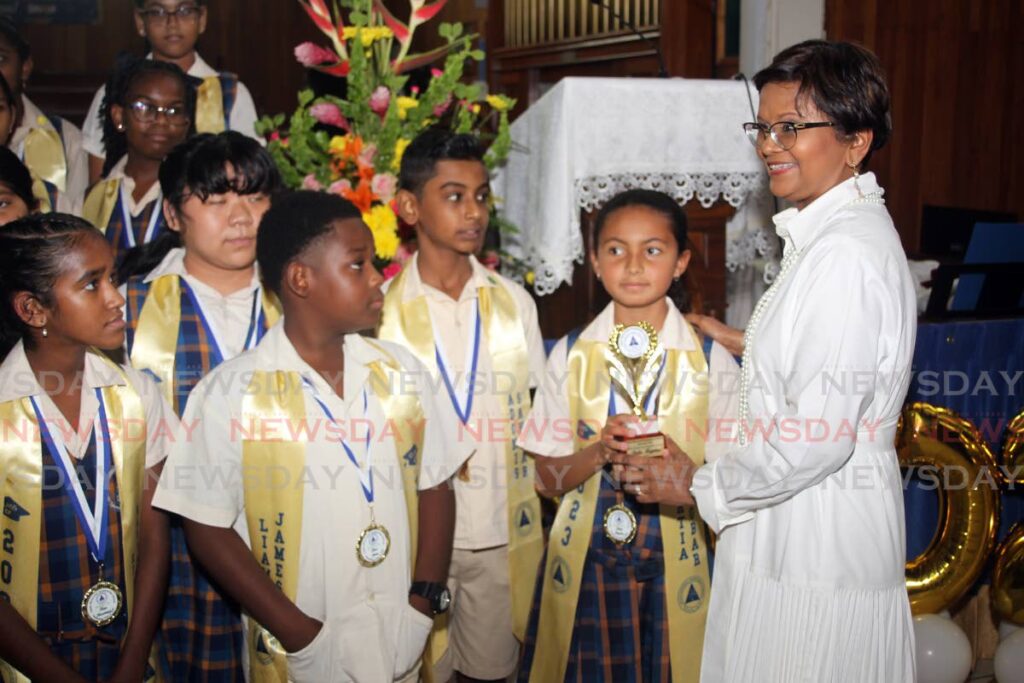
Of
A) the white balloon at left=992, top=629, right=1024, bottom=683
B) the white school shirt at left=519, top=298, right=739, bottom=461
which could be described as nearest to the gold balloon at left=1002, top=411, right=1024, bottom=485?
the white balloon at left=992, top=629, right=1024, bottom=683

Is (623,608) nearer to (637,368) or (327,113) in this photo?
(637,368)

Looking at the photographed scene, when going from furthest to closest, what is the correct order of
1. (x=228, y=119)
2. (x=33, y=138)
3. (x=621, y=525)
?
→ (x=228, y=119) < (x=33, y=138) < (x=621, y=525)

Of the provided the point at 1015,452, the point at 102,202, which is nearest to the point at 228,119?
the point at 102,202

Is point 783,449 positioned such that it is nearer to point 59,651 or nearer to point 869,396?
point 869,396

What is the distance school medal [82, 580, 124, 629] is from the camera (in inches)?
88.4

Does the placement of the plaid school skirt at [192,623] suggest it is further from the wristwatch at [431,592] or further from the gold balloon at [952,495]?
the gold balloon at [952,495]

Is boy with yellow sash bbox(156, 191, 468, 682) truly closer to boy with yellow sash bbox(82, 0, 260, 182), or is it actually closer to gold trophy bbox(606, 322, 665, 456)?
gold trophy bbox(606, 322, 665, 456)

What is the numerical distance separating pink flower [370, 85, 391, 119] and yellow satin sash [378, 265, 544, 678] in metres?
0.63

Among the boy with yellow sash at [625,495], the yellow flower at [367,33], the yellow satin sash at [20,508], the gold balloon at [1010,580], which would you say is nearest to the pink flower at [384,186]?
the yellow flower at [367,33]

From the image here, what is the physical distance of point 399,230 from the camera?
3.36m

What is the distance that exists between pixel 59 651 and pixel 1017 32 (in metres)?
5.08

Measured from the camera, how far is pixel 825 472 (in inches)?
76.5

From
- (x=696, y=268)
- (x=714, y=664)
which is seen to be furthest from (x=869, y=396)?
(x=696, y=268)

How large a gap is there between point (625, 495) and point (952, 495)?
52.4 inches
